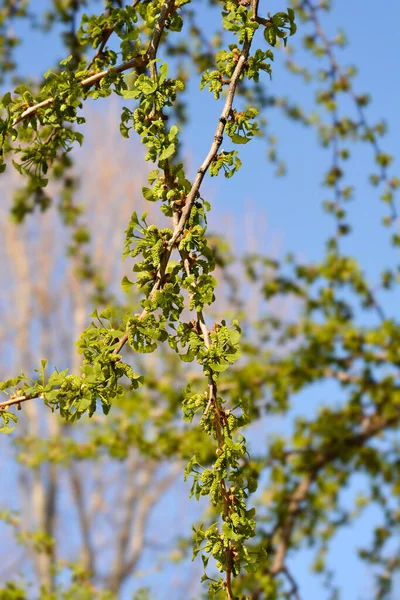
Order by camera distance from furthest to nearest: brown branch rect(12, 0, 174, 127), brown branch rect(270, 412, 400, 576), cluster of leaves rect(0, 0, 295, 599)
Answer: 1. brown branch rect(270, 412, 400, 576)
2. brown branch rect(12, 0, 174, 127)
3. cluster of leaves rect(0, 0, 295, 599)

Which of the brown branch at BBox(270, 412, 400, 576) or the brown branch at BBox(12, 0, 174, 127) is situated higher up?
the brown branch at BBox(270, 412, 400, 576)

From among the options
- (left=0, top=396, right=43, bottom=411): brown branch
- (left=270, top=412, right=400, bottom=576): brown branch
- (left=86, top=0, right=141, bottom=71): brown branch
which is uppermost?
(left=270, top=412, right=400, bottom=576): brown branch

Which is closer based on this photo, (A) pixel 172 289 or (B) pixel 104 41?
(A) pixel 172 289

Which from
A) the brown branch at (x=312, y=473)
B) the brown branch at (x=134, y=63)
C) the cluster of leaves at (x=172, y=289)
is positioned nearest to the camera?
the cluster of leaves at (x=172, y=289)

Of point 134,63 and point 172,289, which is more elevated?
point 134,63

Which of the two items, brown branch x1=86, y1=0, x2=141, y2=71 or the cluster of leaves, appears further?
brown branch x1=86, y1=0, x2=141, y2=71

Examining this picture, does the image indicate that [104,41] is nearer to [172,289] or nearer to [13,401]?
[172,289]

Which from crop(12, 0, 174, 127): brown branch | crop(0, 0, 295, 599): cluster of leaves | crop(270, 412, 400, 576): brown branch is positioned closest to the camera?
crop(0, 0, 295, 599): cluster of leaves

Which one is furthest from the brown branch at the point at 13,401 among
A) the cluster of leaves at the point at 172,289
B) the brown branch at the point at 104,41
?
the brown branch at the point at 104,41

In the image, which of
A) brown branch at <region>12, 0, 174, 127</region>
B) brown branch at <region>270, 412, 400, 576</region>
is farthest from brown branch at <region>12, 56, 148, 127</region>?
brown branch at <region>270, 412, 400, 576</region>

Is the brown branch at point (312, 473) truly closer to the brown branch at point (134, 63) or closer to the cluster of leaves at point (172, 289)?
the cluster of leaves at point (172, 289)

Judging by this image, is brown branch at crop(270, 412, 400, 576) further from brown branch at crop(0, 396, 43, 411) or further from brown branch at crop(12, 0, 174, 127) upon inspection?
brown branch at crop(12, 0, 174, 127)

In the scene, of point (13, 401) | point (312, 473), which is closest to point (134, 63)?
point (13, 401)

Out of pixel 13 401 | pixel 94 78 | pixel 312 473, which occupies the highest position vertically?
pixel 312 473
